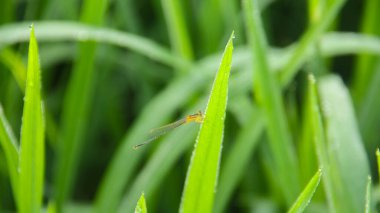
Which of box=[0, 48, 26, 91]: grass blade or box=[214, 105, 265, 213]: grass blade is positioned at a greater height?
box=[0, 48, 26, 91]: grass blade

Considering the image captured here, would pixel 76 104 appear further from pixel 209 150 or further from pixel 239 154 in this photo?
pixel 209 150

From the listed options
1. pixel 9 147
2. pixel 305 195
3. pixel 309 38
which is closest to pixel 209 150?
pixel 305 195

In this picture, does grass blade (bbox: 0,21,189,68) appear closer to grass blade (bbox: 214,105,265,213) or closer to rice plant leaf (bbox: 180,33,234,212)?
grass blade (bbox: 214,105,265,213)

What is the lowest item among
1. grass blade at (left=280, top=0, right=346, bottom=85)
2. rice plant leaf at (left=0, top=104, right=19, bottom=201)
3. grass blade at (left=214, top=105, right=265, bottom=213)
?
grass blade at (left=214, top=105, right=265, bottom=213)

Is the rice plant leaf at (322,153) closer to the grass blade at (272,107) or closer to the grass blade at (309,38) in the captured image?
the grass blade at (272,107)

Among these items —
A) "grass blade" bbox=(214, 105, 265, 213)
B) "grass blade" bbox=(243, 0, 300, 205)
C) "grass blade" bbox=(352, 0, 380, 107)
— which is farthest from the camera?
"grass blade" bbox=(352, 0, 380, 107)

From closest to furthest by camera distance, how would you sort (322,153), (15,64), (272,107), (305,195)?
1. (305,195)
2. (322,153)
3. (272,107)
4. (15,64)

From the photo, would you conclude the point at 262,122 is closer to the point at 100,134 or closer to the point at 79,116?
the point at 79,116

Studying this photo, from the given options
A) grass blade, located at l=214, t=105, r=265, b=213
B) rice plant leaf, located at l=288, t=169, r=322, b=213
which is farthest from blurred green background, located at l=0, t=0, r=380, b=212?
rice plant leaf, located at l=288, t=169, r=322, b=213
